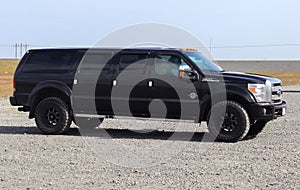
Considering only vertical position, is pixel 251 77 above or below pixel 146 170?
above

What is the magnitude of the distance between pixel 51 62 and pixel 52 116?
4.02 ft

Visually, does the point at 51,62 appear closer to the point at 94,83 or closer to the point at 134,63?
the point at 94,83

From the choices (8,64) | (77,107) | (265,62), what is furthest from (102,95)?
(8,64)

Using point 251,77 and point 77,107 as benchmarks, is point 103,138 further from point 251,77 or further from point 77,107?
point 251,77

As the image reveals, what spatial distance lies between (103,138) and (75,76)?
1513mm

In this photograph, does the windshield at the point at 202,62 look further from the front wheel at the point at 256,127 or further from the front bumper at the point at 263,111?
the front wheel at the point at 256,127

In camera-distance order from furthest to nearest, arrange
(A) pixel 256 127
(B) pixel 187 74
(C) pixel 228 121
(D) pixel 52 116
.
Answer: (A) pixel 256 127 < (D) pixel 52 116 < (B) pixel 187 74 < (C) pixel 228 121

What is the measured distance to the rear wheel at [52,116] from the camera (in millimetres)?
11945

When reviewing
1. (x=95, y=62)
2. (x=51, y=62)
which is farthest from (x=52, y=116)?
(x=95, y=62)

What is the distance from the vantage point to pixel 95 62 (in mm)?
11836

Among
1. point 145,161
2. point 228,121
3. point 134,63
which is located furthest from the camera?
point 134,63

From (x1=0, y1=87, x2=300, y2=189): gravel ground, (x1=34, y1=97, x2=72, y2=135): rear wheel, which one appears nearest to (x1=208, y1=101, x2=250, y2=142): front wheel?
(x1=0, y1=87, x2=300, y2=189): gravel ground

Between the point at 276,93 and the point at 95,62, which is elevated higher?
the point at 95,62

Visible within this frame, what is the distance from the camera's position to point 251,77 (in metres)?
11.2
